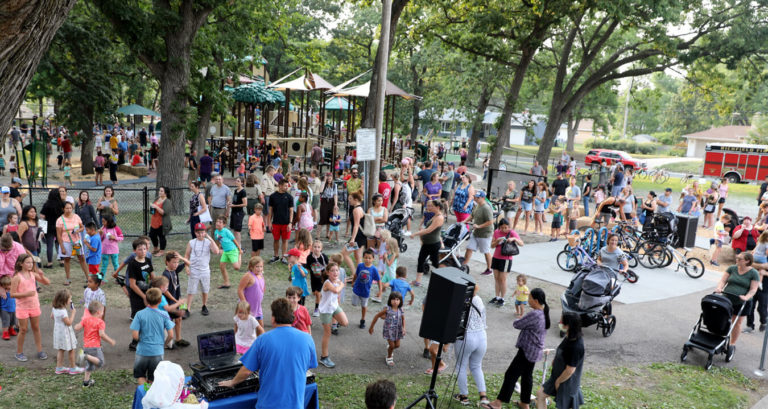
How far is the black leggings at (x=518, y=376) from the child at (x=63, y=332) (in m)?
5.00

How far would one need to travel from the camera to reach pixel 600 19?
27.2 m

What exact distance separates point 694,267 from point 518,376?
8.47 m

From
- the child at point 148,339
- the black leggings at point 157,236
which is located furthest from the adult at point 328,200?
the child at point 148,339

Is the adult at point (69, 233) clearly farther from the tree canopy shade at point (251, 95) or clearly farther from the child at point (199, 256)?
the tree canopy shade at point (251, 95)

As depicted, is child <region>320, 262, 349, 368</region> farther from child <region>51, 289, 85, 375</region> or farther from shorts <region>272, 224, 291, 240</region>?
shorts <region>272, 224, 291, 240</region>

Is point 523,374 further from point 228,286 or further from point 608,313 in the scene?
point 228,286

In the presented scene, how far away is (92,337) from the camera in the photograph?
664 centimetres

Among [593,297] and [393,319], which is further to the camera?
[593,297]

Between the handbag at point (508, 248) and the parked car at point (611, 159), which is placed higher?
the parked car at point (611, 159)

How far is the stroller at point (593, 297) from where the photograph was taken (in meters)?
8.89

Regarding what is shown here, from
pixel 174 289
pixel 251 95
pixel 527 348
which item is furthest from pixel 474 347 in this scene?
pixel 251 95

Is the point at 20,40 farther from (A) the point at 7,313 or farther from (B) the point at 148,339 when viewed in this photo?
(A) the point at 7,313

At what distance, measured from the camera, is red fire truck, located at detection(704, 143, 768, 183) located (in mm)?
34625

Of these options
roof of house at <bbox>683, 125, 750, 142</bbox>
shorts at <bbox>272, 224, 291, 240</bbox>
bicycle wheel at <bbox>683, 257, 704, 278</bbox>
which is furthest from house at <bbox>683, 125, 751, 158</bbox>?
shorts at <bbox>272, 224, 291, 240</bbox>
